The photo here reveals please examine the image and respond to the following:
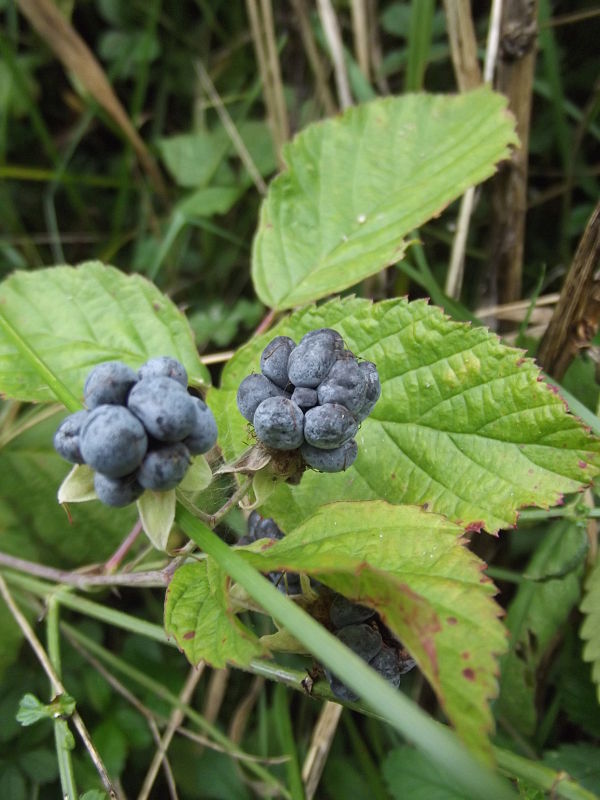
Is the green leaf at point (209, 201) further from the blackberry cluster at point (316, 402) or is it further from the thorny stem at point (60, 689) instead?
the blackberry cluster at point (316, 402)

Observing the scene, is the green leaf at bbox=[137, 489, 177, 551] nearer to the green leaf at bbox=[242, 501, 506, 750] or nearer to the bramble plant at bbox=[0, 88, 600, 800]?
the bramble plant at bbox=[0, 88, 600, 800]

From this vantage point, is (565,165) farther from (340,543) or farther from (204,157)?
(340,543)

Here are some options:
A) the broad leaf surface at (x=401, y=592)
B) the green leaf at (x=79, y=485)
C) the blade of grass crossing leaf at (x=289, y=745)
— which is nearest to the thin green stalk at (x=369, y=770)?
the blade of grass crossing leaf at (x=289, y=745)

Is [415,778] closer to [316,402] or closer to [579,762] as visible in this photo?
[579,762]

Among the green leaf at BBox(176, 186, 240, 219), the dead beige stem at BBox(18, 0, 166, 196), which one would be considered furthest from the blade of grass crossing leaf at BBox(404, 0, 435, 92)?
the dead beige stem at BBox(18, 0, 166, 196)

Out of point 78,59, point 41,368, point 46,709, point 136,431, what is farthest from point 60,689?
point 78,59
